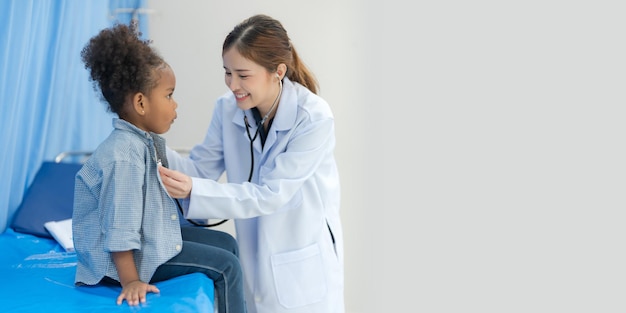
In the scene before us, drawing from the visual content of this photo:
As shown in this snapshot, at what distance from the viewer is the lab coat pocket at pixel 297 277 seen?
1.75m

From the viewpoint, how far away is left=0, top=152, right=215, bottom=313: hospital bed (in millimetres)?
1359

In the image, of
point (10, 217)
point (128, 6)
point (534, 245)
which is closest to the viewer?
point (10, 217)

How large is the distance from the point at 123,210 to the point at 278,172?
0.43 m

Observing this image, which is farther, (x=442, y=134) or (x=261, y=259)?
(x=442, y=134)

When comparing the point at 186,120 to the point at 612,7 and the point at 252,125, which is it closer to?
the point at 252,125

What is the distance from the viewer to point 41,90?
2.20 m

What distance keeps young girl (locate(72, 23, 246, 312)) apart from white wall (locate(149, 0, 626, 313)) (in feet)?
4.55

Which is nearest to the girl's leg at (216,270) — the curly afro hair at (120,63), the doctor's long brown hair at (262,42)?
the curly afro hair at (120,63)

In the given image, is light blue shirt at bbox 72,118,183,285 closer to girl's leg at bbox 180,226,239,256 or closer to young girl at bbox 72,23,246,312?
young girl at bbox 72,23,246,312

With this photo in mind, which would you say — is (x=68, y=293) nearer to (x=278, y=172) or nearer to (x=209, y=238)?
(x=209, y=238)

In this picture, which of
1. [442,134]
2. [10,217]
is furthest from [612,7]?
[10,217]

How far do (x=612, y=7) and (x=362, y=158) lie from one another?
1.17m

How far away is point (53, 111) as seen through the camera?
89.5 inches

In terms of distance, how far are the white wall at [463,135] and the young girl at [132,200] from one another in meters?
1.39
